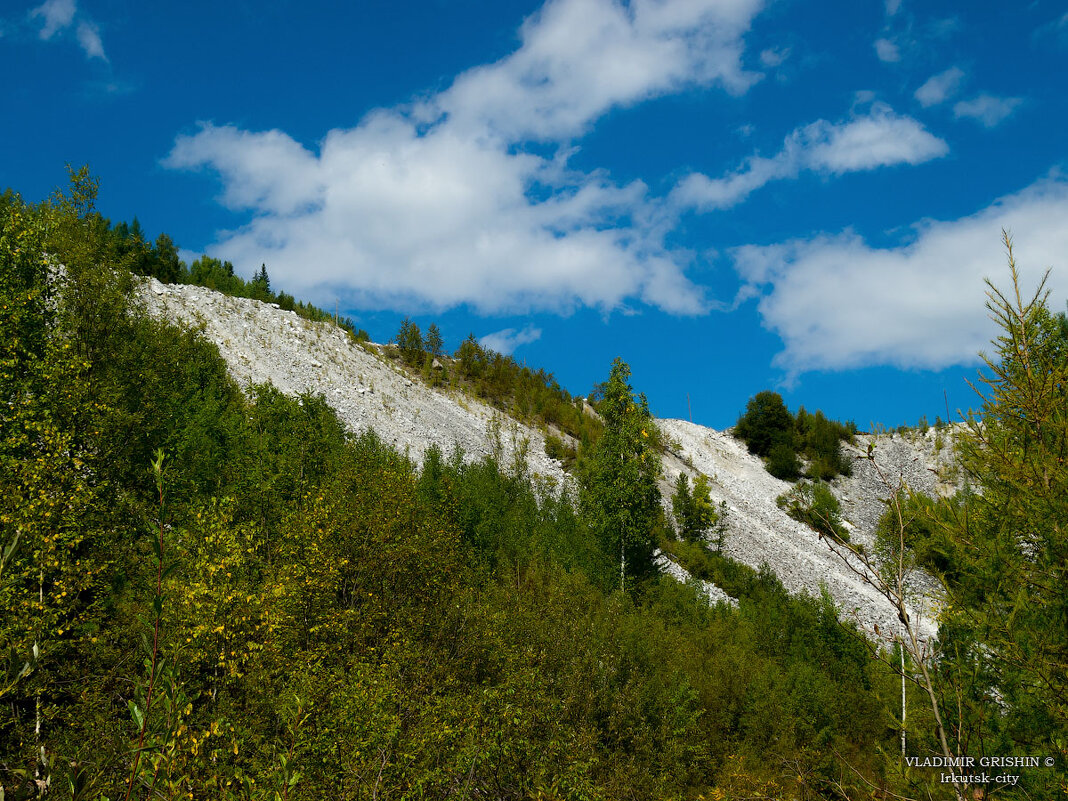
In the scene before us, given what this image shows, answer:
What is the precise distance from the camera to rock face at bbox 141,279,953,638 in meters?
53.8

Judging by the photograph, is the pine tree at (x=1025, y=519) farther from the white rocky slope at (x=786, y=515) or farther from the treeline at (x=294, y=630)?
the white rocky slope at (x=786, y=515)

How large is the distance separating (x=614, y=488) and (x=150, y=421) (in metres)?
25.4

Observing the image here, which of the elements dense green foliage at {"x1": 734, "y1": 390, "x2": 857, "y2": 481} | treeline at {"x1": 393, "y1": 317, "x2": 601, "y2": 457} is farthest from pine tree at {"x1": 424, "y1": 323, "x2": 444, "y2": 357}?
dense green foliage at {"x1": 734, "y1": 390, "x2": 857, "y2": 481}

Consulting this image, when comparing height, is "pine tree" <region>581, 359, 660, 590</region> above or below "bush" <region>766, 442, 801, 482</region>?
below

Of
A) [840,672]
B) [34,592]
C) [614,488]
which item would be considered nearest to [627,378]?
[614,488]

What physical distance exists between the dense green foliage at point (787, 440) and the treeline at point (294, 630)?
50.2 m

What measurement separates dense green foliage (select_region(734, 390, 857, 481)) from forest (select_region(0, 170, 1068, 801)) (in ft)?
160

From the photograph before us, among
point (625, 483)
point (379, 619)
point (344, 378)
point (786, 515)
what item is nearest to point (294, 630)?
point (379, 619)

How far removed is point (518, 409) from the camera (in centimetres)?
7294

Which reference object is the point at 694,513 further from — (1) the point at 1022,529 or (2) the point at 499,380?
(1) the point at 1022,529

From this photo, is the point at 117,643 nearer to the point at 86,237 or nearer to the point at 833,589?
the point at 86,237

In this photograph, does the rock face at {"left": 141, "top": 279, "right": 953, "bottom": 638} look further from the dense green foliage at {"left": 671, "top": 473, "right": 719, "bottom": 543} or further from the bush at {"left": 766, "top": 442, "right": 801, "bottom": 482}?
the bush at {"left": 766, "top": 442, "right": 801, "bottom": 482}

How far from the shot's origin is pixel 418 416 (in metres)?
59.4

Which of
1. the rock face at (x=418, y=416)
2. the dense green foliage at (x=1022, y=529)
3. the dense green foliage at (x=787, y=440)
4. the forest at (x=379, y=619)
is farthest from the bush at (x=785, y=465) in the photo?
the dense green foliage at (x=1022, y=529)
